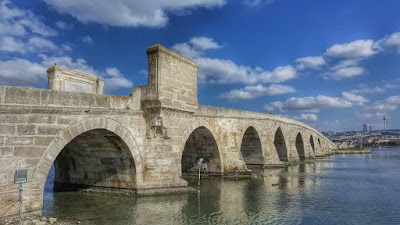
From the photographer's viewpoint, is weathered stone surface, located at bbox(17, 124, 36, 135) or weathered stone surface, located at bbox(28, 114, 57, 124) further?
weathered stone surface, located at bbox(28, 114, 57, 124)

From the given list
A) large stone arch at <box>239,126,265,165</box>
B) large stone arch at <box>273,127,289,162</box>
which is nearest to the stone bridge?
large stone arch at <box>239,126,265,165</box>

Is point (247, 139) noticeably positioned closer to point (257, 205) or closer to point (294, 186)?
point (294, 186)

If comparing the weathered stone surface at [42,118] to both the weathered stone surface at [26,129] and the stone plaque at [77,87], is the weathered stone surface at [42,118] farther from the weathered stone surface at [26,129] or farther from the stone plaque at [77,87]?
the stone plaque at [77,87]

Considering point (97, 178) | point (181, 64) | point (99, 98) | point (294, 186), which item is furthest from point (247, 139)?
point (99, 98)

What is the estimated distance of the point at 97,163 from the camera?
14.2 meters

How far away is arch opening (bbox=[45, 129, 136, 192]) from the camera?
13.2 m

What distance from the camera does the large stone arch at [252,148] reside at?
26.7 m

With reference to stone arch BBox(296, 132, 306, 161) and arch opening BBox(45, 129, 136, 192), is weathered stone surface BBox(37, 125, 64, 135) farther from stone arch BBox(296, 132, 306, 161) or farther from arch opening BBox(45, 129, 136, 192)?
stone arch BBox(296, 132, 306, 161)

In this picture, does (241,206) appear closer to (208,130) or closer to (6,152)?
(208,130)

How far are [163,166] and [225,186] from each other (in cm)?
457

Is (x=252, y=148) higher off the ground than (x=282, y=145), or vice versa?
(x=282, y=145)

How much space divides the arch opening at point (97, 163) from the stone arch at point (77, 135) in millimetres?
191

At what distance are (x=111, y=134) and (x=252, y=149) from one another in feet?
53.9

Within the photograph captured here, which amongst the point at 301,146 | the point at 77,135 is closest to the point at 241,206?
the point at 77,135
